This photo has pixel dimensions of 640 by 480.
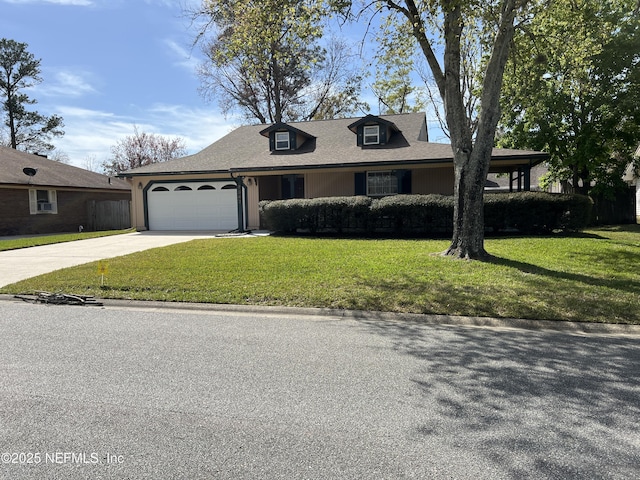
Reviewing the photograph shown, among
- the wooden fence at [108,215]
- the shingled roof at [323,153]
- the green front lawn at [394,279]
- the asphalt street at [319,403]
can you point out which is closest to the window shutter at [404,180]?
the shingled roof at [323,153]

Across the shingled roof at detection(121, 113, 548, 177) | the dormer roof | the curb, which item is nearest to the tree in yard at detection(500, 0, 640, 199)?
the shingled roof at detection(121, 113, 548, 177)

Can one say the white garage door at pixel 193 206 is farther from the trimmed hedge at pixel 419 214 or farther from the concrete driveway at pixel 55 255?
the concrete driveway at pixel 55 255

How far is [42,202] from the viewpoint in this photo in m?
22.8

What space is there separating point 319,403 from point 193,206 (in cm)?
1873

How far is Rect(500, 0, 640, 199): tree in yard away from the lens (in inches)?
722

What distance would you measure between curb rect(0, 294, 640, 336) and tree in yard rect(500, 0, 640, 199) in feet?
47.4

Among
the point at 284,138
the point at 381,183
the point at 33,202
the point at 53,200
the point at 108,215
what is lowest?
the point at 108,215

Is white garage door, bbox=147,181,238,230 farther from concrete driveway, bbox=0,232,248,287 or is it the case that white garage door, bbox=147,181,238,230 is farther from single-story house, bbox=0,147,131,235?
single-story house, bbox=0,147,131,235

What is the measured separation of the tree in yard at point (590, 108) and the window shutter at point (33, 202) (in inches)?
935

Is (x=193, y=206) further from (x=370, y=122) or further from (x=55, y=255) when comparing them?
(x=370, y=122)

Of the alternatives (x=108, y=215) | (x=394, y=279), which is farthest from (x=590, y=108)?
(x=108, y=215)

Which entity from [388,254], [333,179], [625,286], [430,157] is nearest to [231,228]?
[333,179]

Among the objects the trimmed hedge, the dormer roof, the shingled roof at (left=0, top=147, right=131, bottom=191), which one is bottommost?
the trimmed hedge

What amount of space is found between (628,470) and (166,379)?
140 inches
